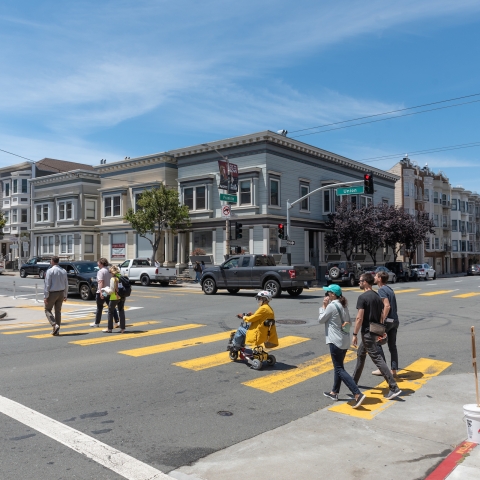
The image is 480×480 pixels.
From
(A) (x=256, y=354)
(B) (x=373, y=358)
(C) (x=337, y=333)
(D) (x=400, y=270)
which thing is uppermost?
(D) (x=400, y=270)

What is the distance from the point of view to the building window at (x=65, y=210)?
46.3 m

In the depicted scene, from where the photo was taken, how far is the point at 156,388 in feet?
24.5

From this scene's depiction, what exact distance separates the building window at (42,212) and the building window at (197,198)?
18.3 m

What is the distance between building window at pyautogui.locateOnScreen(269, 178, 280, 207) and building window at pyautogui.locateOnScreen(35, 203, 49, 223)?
82.6 ft

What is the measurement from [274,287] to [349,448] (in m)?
16.8

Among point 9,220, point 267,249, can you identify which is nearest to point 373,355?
point 267,249

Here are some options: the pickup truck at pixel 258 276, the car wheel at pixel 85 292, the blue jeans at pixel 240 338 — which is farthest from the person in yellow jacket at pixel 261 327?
the car wheel at pixel 85 292

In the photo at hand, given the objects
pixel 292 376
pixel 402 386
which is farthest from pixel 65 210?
pixel 402 386

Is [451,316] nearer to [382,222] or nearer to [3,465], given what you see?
[3,465]

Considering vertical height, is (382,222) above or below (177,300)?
above

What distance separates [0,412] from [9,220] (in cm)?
5758

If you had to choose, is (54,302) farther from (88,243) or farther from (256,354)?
(88,243)

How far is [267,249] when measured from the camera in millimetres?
34062

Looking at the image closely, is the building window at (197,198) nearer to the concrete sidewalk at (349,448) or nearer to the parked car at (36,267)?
the parked car at (36,267)
